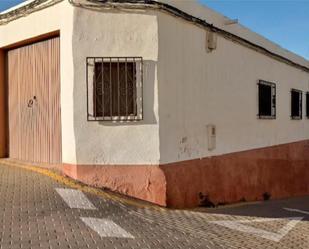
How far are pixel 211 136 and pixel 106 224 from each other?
382 centimetres

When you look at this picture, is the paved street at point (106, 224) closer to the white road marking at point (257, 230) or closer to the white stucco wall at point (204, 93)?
the white road marking at point (257, 230)

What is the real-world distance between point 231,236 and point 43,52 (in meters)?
4.99

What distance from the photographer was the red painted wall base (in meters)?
6.62

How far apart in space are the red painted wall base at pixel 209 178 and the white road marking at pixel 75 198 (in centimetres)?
63

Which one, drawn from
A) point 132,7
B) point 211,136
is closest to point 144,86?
point 132,7

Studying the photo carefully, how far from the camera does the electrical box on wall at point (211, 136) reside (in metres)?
8.07

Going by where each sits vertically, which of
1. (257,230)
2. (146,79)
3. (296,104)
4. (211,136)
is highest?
(146,79)

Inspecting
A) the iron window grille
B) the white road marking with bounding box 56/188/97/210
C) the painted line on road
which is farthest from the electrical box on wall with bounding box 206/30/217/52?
the white road marking with bounding box 56/188/97/210

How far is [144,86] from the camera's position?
667 cm

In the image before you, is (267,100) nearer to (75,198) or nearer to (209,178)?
(209,178)

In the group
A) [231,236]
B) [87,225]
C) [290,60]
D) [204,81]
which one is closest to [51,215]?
[87,225]

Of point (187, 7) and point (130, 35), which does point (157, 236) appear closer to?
point (130, 35)

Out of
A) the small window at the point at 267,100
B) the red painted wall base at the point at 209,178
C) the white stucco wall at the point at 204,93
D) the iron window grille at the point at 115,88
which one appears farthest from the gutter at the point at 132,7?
the red painted wall base at the point at 209,178

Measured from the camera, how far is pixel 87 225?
187 inches
